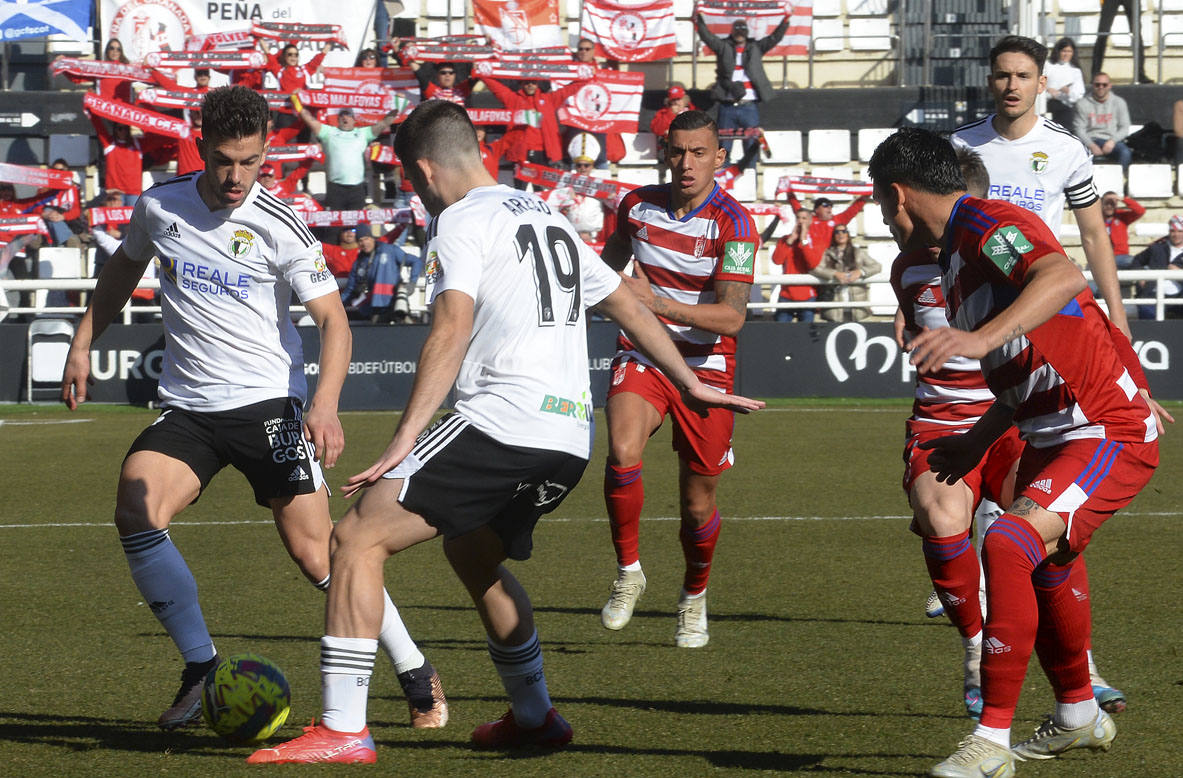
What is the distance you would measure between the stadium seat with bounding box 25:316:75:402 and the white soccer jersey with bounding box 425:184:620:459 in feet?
44.6

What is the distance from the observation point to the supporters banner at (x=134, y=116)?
19609 mm

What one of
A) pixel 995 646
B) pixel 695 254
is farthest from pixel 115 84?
pixel 995 646

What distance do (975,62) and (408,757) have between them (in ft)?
64.0

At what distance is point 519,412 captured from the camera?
172 inches

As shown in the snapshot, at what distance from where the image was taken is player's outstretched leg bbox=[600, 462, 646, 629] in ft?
21.8

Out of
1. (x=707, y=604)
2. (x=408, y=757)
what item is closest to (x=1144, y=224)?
(x=707, y=604)

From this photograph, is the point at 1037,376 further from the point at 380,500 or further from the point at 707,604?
the point at 707,604

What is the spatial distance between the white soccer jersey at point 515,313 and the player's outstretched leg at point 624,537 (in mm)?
2234

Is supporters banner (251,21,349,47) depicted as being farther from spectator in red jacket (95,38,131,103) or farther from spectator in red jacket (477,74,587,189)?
spectator in red jacket (477,74,587,189)

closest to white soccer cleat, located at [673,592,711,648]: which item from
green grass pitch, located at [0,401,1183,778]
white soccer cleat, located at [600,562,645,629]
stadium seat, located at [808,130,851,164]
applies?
green grass pitch, located at [0,401,1183,778]

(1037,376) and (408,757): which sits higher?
(1037,376)

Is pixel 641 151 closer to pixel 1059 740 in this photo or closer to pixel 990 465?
pixel 990 465

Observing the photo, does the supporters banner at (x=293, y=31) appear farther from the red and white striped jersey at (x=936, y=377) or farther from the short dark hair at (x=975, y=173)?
the short dark hair at (x=975, y=173)

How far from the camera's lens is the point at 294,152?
63.2 feet
